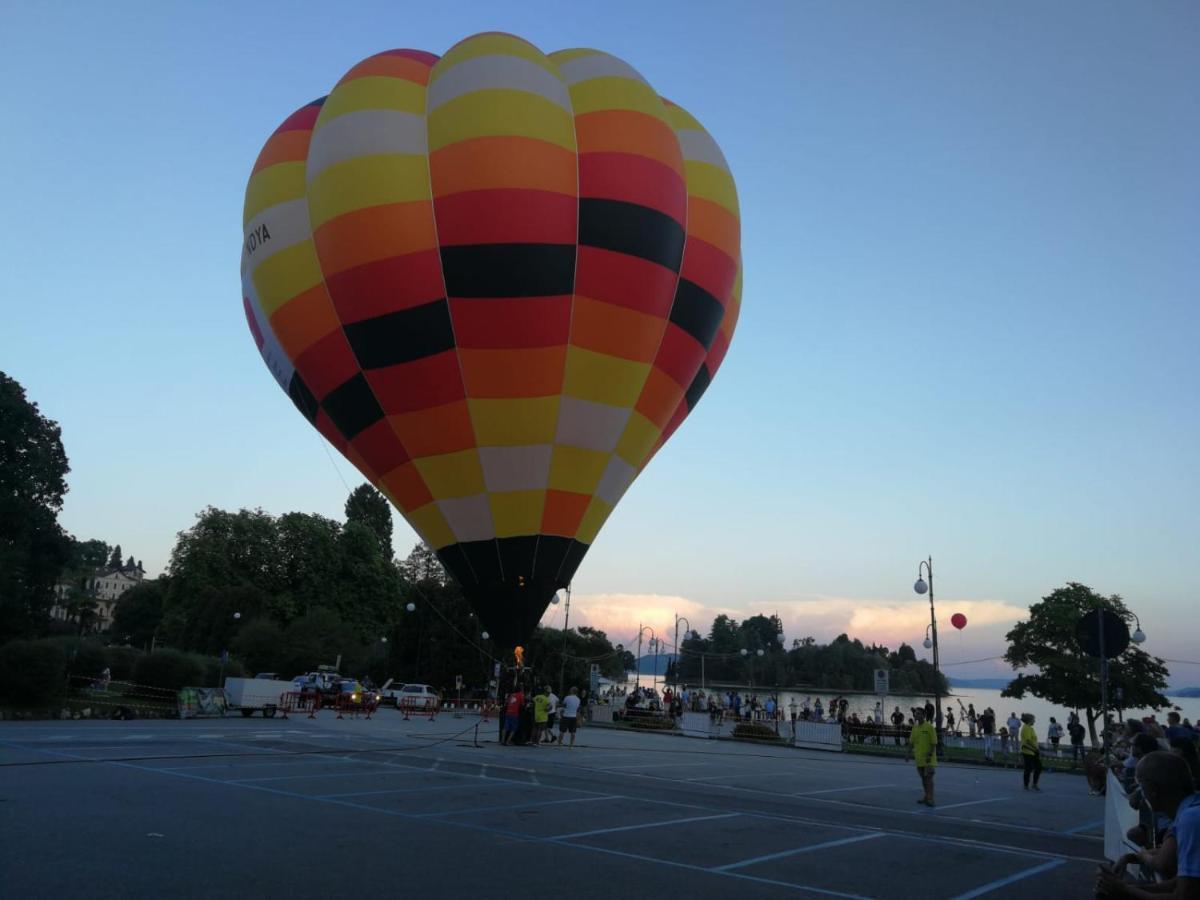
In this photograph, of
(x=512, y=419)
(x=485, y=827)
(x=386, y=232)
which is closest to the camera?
(x=485, y=827)

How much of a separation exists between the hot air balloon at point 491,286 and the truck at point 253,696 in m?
13.3

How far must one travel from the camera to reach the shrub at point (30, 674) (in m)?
21.4

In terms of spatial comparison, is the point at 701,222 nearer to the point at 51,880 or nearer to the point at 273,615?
the point at 51,880

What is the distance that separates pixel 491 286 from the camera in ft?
45.8

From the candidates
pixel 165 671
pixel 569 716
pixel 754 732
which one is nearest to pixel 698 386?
pixel 569 716

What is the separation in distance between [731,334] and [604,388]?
4589mm

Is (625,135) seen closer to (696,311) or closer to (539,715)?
(696,311)

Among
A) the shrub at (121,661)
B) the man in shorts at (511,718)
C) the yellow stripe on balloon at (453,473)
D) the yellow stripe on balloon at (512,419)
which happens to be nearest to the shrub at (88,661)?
the shrub at (121,661)

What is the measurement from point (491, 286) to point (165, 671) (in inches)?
878

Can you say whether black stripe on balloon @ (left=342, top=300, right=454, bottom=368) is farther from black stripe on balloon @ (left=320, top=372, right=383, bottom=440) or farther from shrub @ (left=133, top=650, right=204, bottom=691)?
shrub @ (left=133, top=650, right=204, bottom=691)

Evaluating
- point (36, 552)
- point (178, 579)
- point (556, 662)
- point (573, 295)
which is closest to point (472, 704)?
point (556, 662)

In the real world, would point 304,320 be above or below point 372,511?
below

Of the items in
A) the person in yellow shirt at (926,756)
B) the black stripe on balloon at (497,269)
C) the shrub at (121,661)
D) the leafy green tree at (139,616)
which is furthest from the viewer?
the leafy green tree at (139,616)

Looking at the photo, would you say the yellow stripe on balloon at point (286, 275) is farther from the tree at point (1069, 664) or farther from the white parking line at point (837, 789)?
the tree at point (1069, 664)
